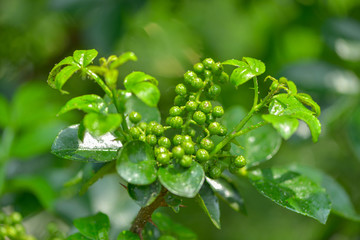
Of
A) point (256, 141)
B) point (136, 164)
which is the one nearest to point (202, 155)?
point (136, 164)

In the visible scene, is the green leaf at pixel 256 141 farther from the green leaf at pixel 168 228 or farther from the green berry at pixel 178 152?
the green berry at pixel 178 152

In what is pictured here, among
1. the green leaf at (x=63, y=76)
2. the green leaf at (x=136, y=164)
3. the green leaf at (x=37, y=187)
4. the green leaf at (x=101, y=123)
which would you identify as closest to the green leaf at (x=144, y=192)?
the green leaf at (x=136, y=164)

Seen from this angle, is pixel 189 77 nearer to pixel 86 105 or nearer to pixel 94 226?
pixel 86 105

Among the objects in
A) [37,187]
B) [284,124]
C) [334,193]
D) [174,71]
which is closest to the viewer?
[284,124]

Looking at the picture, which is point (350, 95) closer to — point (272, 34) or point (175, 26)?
point (272, 34)

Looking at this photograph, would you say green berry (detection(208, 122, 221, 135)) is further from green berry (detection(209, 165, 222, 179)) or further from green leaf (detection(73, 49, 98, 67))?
green leaf (detection(73, 49, 98, 67))

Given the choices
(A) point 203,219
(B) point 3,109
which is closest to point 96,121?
(B) point 3,109
